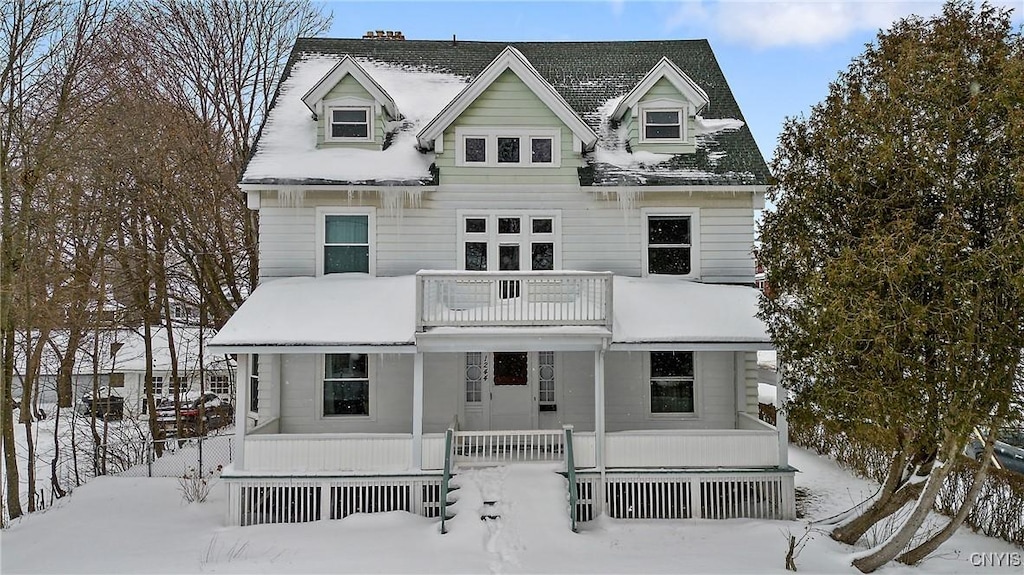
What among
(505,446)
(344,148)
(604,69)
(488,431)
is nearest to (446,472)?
(505,446)

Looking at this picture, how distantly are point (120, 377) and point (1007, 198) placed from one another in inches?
1305

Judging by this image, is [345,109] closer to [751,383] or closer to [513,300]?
[513,300]

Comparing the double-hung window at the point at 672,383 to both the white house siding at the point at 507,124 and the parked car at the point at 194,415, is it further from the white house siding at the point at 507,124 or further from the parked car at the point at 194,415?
the parked car at the point at 194,415

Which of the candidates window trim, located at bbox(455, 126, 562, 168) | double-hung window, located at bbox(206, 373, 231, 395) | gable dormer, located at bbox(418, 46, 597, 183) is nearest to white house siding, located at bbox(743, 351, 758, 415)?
gable dormer, located at bbox(418, 46, 597, 183)

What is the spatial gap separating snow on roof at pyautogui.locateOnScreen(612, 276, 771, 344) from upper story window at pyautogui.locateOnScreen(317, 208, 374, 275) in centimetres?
505

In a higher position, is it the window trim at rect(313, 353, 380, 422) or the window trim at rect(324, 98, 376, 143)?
the window trim at rect(324, 98, 376, 143)

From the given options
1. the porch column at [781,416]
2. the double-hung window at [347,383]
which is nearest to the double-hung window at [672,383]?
the porch column at [781,416]

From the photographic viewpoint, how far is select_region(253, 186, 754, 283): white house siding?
13094mm

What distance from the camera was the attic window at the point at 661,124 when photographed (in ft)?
45.4

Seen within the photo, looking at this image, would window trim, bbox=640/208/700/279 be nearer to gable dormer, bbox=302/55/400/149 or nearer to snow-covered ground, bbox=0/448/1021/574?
snow-covered ground, bbox=0/448/1021/574

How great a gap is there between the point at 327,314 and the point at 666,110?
26.3ft

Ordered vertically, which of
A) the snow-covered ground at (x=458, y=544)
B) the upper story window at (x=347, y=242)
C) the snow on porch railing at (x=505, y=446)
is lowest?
the snow-covered ground at (x=458, y=544)

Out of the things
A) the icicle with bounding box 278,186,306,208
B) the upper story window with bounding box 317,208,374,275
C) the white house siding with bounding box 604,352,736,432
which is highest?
the icicle with bounding box 278,186,306,208

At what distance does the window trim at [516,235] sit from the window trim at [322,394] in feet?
8.99
